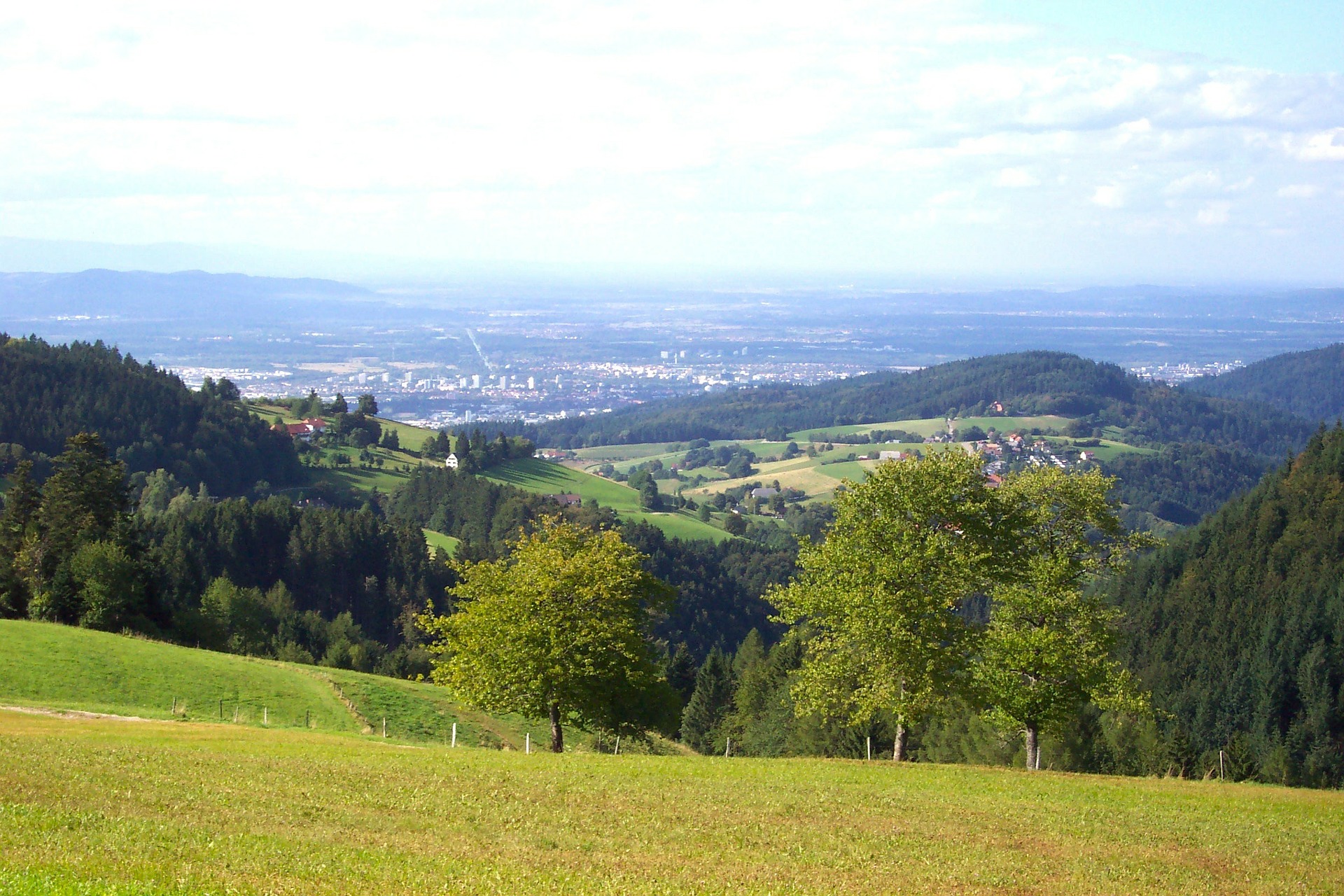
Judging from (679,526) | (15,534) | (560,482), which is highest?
(15,534)

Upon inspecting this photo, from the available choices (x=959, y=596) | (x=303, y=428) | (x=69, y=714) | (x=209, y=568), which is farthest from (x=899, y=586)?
(x=303, y=428)

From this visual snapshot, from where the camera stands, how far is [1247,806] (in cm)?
2200

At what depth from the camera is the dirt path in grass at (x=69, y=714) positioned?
29.6 meters

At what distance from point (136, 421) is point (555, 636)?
436 ft

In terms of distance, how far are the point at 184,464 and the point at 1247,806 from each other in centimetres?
13922

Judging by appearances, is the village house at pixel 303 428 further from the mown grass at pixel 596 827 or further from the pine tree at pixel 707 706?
the mown grass at pixel 596 827

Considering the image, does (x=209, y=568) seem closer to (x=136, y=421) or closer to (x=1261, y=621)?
(x=136, y=421)

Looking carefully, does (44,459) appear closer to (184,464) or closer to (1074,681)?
(184,464)

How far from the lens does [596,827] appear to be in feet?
57.0

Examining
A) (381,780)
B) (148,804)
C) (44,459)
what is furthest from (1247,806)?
(44,459)

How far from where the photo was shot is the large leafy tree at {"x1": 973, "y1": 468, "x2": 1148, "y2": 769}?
28016mm

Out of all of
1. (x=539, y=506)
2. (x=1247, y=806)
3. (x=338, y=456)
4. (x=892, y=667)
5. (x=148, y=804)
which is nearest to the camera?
(x=148, y=804)

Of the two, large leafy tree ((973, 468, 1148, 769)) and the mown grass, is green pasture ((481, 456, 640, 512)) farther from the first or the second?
the mown grass

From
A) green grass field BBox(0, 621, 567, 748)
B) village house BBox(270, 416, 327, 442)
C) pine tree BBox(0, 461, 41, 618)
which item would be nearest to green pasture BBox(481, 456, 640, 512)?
village house BBox(270, 416, 327, 442)
